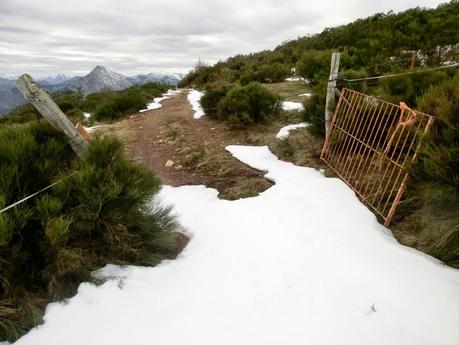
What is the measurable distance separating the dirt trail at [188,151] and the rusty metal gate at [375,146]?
1334 mm

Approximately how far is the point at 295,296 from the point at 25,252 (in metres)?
2.16

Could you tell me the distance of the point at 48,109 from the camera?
3139 millimetres

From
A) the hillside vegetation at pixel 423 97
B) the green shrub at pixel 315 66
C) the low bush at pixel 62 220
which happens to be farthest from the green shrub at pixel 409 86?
the low bush at pixel 62 220

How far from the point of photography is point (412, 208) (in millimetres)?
3641

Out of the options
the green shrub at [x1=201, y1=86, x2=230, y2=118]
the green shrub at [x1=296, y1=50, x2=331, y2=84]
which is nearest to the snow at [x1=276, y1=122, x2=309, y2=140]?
the green shrub at [x1=296, y1=50, x2=331, y2=84]

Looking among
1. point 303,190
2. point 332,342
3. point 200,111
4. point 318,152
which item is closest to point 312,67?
point 200,111

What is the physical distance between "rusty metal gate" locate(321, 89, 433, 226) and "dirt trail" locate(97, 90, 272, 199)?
133 cm

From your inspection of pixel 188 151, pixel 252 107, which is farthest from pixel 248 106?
pixel 188 151

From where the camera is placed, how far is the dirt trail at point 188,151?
5.09 m

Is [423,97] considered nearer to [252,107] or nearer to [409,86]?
[409,86]

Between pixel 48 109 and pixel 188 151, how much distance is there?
3.69 metres

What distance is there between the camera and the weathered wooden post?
301 centimetres

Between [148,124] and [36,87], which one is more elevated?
[36,87]

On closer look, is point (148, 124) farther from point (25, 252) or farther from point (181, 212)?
point (25, 252)
